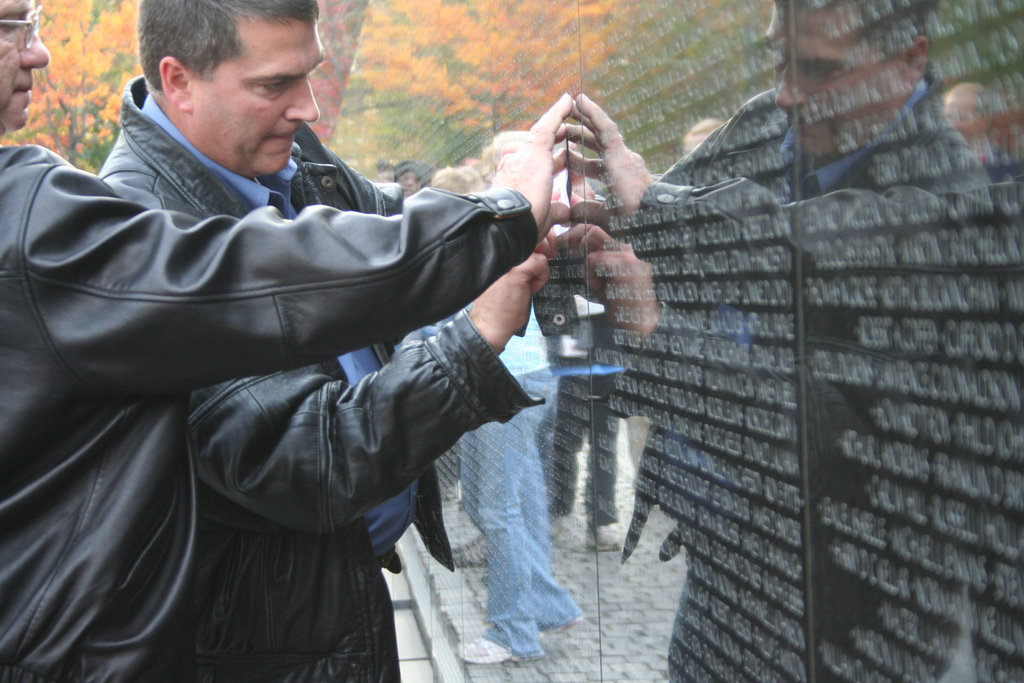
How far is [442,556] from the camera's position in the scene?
8.87 ft

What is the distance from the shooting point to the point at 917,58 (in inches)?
42.7

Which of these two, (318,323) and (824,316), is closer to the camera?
(824,316)

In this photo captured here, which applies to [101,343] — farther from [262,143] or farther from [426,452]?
[262,143]

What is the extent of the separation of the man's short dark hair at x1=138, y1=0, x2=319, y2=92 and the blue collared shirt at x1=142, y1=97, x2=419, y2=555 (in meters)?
0.13

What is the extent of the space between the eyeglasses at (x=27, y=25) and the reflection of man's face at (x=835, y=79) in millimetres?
1213

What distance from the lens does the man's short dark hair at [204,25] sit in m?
2.03

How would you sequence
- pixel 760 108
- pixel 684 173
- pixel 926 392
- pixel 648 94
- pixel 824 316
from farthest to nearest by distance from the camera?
pixel 648 94
pixel 684 173
pixel 760 108
pixel 824 316
pixel 926 392

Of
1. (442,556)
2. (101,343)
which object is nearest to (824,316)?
(101,343)

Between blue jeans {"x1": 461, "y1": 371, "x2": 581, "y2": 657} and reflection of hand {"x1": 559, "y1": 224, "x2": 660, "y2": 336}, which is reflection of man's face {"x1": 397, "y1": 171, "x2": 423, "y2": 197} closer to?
blue jeans {"x1": 461, "y1": 371, "x2": 581, "y2": 657}

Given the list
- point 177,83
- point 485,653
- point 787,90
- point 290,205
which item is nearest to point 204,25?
point 177,83

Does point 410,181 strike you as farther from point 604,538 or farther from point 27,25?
point 27,25

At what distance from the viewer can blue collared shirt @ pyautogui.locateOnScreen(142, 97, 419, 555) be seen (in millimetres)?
2162

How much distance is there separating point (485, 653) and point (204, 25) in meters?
2.14

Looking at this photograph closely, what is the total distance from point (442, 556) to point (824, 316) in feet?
5.38
